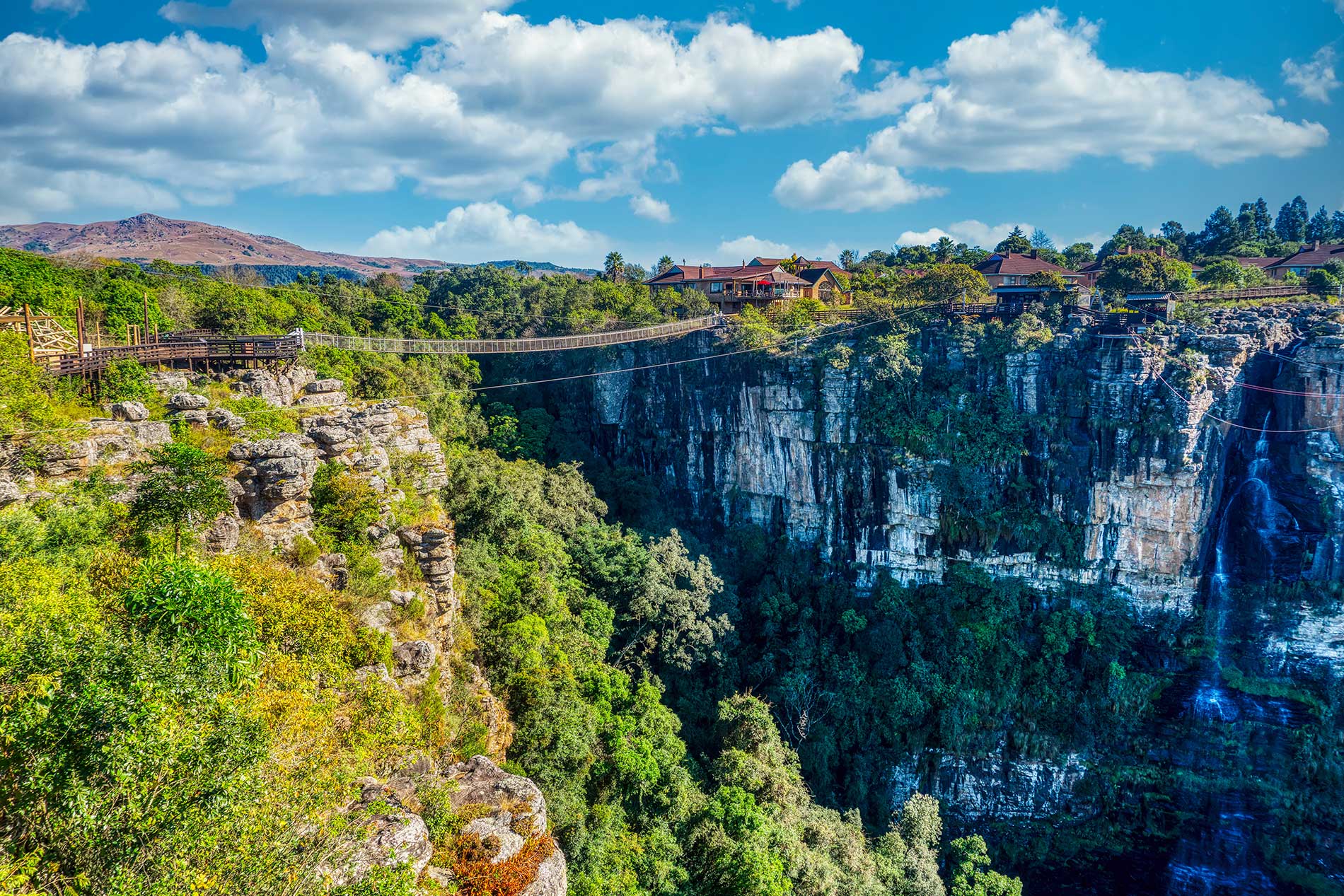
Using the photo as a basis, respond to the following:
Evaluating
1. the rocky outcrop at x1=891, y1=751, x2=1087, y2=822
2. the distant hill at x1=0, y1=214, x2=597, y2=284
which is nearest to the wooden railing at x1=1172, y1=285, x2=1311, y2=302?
the rocky outcrop at x1=891, y1=751, x2=1087, y2=822

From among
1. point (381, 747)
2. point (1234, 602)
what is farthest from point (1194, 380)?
point (381, 747)

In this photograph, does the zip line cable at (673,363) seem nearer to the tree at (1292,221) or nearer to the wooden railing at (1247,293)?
the wooden railing at (1247,293)

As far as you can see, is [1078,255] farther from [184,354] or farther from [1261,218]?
[184,354]

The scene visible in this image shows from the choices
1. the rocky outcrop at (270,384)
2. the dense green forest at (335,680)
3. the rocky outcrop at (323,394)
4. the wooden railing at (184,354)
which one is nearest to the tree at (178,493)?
the dense green forest at (335,680)

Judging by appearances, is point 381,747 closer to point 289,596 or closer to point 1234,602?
point 289,596

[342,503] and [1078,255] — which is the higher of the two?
[1078,255]

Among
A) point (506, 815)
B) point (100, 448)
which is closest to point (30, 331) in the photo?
point (100, 448)
